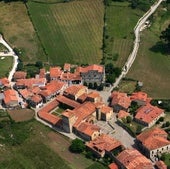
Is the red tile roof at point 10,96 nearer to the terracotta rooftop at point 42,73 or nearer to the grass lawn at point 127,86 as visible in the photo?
the terracotta rooftop at point 42,73

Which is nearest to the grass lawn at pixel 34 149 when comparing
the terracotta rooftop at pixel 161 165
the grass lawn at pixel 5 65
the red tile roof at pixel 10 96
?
the red tile roof at pixel 10 96

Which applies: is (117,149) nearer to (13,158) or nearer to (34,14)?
(13,158)

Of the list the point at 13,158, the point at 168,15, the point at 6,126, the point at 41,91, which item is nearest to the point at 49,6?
the point at 168,15

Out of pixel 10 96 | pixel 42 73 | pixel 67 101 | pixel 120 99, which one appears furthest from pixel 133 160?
pixel 42 73

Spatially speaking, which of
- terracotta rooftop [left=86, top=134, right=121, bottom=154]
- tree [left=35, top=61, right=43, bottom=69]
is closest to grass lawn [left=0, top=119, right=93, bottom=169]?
terracotta rooftop [left=86, top=134, right=121, bottom=154]

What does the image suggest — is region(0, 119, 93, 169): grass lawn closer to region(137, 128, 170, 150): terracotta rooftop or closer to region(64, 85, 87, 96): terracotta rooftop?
region(64, 85, 87, 96): terracotta rooftop

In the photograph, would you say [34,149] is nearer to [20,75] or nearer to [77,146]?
[77,146]

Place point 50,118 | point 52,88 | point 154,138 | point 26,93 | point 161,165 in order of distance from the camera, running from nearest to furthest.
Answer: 1. point 161,165
2. point 154,138
3. point 50,118
4. point 26,93
5. point 52,88
